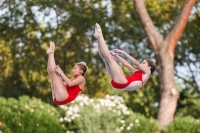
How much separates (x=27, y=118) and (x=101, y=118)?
221cm

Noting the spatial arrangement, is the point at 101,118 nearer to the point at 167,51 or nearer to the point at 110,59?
the point at 167,51

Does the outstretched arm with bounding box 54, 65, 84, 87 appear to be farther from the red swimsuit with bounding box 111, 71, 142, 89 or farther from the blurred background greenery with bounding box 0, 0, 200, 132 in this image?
the blurred background greenery with bounding box 0, 0, 200, 132

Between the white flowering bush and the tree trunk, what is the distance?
166cm

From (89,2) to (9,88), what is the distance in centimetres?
523

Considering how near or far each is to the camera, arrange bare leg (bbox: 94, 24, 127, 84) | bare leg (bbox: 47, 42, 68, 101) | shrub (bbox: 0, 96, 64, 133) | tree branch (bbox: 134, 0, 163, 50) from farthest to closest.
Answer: tree branch (bbox: 134, 0, 163, 50) → shrub (bbox: 0, 96, 64, 133) → bare leg (bbox: 47, 42, 68, 101) → bare leg (bbox: 94, 24, 127, 84)

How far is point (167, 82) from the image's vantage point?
18.9m

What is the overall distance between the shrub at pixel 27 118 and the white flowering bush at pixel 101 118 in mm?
400

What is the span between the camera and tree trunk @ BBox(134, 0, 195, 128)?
61.0 feet

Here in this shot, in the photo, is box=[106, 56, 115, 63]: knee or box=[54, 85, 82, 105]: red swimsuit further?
box=[54, 85, 82, 105]: red swimsuit

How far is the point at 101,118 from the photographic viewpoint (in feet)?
56.5

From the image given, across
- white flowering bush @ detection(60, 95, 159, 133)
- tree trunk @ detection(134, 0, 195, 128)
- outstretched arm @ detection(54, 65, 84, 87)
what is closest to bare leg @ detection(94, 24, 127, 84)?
outstretched arm @ detection(54, 65, 84, 87)

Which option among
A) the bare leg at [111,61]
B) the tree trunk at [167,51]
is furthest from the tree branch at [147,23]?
the bare leg at [111,61]

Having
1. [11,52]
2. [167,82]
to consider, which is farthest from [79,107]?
[11,52]

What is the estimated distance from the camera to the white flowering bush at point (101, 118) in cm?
1691
